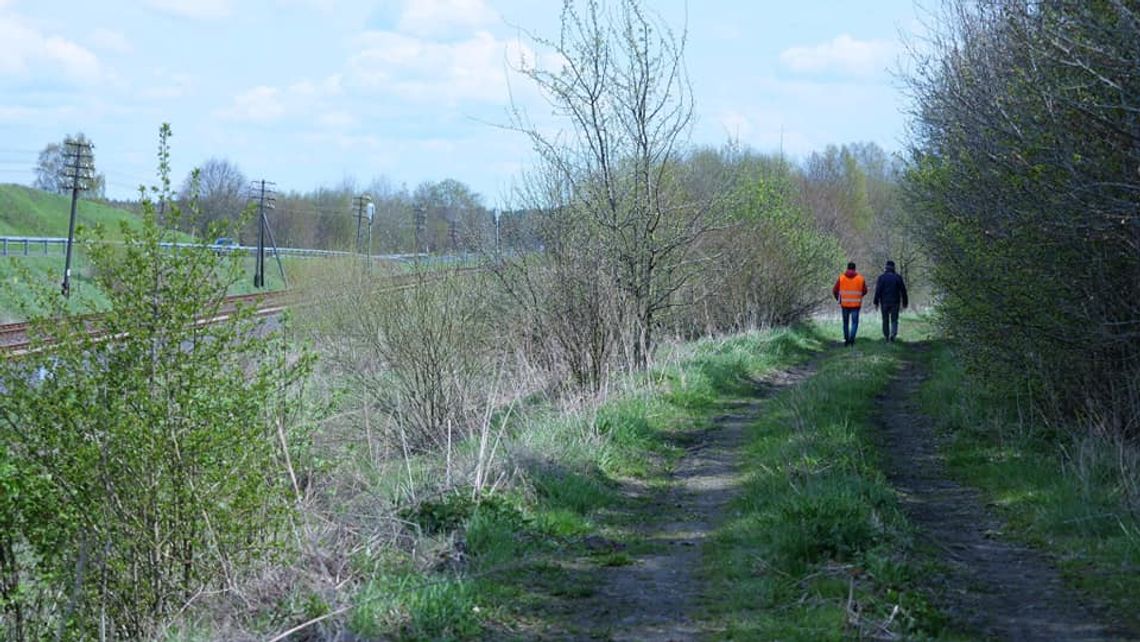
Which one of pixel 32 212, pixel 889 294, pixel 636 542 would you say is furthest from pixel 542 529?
pixel 32 212

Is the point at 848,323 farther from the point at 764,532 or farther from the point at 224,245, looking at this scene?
the point at 224,245

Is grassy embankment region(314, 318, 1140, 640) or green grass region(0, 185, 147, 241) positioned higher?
green grass region(0, 185, 147, 241)

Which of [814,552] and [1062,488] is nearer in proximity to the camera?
[814,552]

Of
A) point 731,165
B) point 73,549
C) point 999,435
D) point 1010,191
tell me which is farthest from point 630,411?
point 731,165

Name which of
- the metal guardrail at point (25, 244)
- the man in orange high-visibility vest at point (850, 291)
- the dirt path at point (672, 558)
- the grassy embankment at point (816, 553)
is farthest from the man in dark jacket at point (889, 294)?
the metal guardrail at point (25, 244)

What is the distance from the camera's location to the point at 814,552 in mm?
7602

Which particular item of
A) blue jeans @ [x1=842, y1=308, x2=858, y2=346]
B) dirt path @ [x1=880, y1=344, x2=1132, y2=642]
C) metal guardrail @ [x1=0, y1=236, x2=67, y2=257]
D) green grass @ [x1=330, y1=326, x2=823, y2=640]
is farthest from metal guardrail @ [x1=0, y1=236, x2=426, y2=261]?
blue jeans @ [x1=842, y1=308, x2=858, y2=346]

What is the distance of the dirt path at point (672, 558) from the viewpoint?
6734 millimetres

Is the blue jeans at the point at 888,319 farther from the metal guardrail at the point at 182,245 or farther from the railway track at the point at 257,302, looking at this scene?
the railway track at the point at 257,302

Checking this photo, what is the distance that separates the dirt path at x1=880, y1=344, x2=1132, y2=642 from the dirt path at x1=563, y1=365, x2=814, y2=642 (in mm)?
1448

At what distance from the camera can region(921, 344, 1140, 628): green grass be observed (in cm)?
729

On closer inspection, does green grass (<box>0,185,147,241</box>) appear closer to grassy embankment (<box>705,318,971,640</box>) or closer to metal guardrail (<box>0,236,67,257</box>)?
metal guardrail (<box>0,236,67,257</box>)

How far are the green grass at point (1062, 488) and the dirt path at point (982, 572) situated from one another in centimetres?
16

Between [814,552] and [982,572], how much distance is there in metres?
1.03
